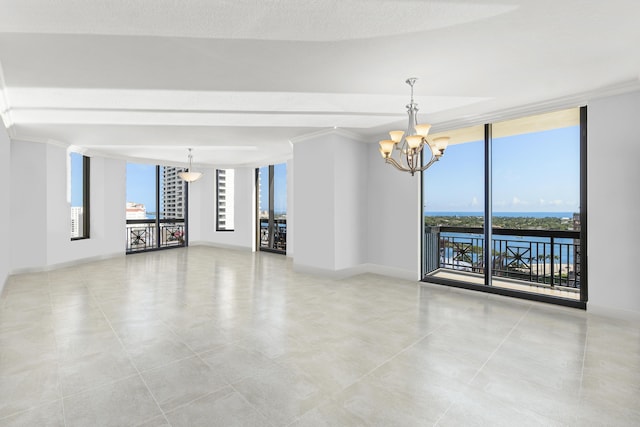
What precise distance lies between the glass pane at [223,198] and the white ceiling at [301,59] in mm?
4542

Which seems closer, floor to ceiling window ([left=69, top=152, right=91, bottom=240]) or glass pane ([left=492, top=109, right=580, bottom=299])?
glass pane ([left=492, top=109, right=580, bottom=299])

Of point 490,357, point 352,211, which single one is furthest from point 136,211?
point 490,357

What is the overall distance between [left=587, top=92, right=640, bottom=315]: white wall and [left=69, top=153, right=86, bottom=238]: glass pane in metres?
9.17

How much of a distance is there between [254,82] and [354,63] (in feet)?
3.55

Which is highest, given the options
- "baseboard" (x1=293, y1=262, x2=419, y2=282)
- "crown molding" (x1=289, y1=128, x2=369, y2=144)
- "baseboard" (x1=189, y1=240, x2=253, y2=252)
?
"crown molding" (x1=289, y1=128, x2=369, y2=144)

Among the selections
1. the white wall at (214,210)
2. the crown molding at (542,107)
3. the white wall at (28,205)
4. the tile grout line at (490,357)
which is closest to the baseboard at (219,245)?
the white wall at (214,210)

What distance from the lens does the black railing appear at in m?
7.87

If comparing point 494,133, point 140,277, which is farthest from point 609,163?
point 140,277

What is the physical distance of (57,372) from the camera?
205 centimetres

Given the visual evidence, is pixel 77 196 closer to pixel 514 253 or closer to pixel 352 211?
pixel 352 211

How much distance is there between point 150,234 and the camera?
828 centimetres

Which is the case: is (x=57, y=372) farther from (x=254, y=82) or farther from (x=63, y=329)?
(x=254, y=82)

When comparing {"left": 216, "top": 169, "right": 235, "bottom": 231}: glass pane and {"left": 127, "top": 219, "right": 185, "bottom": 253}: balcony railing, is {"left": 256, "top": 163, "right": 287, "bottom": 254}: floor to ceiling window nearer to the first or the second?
{"left": 216, "top": 169, "right": 235, "bottom": 231}: glass pane

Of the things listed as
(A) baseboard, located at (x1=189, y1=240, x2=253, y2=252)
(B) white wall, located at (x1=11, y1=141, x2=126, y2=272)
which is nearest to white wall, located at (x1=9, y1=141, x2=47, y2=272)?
(B) white wall, located at (x1=11, y1=141, x2=126, y2=272)
